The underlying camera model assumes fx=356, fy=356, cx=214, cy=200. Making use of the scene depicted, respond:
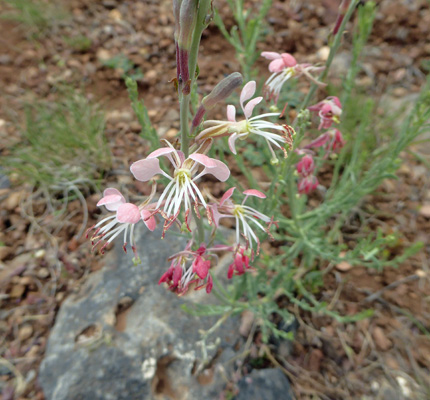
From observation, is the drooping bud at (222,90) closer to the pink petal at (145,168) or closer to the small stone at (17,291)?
the pink petal at (145,168)

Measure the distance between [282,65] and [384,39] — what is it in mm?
2696

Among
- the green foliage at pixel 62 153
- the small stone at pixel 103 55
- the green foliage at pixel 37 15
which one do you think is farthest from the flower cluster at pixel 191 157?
the green foliage at pixel 37 15

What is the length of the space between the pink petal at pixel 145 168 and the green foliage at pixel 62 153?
5.83 ft

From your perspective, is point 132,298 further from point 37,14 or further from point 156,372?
point 37,14

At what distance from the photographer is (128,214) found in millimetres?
1045

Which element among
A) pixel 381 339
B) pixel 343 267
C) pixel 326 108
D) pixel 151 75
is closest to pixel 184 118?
pixel 326 108

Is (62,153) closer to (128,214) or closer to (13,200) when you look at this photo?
(13,200)

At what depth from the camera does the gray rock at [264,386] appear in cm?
184

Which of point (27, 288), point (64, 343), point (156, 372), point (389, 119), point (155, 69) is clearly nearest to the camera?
point (156, 372)

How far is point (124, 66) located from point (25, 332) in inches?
95.4

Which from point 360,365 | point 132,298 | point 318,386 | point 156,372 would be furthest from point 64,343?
point 360,365

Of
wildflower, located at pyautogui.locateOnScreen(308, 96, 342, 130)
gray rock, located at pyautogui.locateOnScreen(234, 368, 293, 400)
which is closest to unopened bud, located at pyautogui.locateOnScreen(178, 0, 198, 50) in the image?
wildflower, located at pyautogui.locateOnScreen(308, 96, 342, 130)

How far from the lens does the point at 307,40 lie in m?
3.57

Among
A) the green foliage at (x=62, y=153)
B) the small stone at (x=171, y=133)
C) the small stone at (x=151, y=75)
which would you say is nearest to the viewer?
the green foliage at (x=62, y=153)
